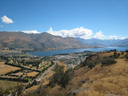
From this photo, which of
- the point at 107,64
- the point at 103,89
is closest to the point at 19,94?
the point at 103,89

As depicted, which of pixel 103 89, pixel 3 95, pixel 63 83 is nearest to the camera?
pixel 3 95

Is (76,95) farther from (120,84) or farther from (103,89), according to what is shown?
(120,84)

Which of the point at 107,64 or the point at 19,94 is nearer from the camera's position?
the point at 19,94

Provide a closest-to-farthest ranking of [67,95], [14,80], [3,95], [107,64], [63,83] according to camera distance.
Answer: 1. [3,95]
2. [67,95]
3. [63,83]
4. [107,64]
5. [14,80]

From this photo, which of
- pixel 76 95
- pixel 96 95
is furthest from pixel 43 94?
pixel 96 95

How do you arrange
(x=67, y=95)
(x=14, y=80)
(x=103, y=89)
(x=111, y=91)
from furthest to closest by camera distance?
(x=14, y=80) < (x=103, y=89) < (x=111, y=91) < (x=67, y=95)

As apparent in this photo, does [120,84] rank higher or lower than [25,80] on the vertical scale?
higher

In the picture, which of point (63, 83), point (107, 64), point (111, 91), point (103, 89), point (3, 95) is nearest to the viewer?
point (3, 95)

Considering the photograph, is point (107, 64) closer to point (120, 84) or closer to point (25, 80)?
point (120, 84)

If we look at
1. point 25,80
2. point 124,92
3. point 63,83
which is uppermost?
point 124,92
